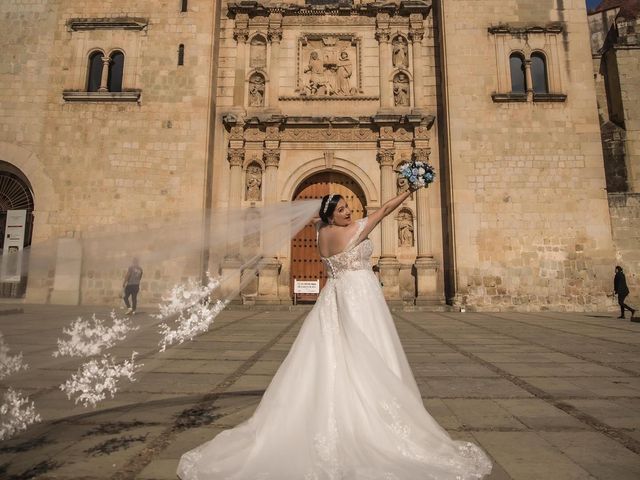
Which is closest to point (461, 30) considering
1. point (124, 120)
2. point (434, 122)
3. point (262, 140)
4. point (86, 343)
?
point (434, 122)

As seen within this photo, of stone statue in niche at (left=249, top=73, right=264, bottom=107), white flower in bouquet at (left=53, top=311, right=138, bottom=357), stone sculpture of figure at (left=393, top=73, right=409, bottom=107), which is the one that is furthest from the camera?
stone statue in niche at (left=249, top=73, right=264, bottom=107)

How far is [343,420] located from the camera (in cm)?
260

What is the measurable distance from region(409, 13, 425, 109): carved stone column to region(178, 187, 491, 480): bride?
46.3ft

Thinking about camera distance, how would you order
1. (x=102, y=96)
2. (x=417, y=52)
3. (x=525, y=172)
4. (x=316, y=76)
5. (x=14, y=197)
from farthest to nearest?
(x=316, y=76), (x=417, y=52), (x=14, y=197), (x=102, y=96), (x=525, y=172)

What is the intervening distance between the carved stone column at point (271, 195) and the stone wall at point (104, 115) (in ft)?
7.63

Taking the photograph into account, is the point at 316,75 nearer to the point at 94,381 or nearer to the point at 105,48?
the point at 105,48

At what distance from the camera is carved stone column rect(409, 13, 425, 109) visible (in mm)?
15570

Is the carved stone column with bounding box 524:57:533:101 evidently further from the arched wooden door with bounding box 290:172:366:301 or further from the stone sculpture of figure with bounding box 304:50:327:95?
the stone sculpture of figure with bounding box 304:50:327:95

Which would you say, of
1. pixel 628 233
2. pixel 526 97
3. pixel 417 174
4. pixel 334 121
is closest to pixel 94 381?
pixel 417 174

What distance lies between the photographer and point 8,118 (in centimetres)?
1482

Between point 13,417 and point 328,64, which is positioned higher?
point 328,64

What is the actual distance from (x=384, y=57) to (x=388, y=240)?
7261mm

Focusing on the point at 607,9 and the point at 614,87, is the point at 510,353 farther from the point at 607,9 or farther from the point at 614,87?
the point at 607,9

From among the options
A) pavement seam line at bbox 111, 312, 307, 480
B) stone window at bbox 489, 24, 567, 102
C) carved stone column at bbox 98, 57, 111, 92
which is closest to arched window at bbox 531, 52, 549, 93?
stone window at bbox 489, 24, 567, 102
